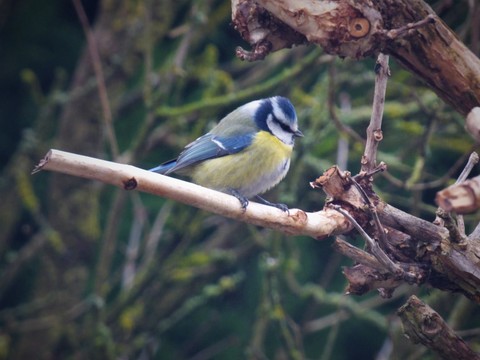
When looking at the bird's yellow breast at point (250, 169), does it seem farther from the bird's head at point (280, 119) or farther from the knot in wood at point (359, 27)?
the knot in wood at point (359, 27)

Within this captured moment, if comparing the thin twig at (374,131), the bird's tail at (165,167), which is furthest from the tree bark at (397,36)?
the bird's tail at (165,167)

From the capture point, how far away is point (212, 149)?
305 cm

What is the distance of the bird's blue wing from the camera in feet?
9.89

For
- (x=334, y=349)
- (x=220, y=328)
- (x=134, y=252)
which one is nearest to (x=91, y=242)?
(x=134, y=252)

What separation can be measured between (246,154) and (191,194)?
1267 mm

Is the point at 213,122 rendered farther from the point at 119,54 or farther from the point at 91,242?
the point at 91,242

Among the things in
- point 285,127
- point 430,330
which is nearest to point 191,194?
point 430,330

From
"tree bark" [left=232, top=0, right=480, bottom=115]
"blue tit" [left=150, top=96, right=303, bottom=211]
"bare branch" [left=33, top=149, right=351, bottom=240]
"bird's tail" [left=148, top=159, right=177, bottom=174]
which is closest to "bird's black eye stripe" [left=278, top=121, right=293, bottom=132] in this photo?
"blue tit" [left=150, top=96, right=303, bottom=211]

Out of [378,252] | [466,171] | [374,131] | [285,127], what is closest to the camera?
[378,252]

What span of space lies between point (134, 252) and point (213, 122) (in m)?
0.91

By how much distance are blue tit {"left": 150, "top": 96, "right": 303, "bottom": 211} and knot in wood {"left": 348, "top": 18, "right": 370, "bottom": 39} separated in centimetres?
117

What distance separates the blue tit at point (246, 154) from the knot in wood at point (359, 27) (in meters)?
1.17

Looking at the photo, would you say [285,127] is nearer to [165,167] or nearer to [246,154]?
[246,154]

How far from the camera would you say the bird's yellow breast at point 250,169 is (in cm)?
298
